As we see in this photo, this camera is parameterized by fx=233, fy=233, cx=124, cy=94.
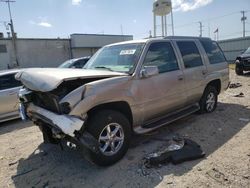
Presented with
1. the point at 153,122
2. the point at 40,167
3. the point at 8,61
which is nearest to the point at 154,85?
the point at 153,122

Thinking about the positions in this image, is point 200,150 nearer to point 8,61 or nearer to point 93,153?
point 93,153

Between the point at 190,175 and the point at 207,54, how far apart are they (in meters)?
3.53

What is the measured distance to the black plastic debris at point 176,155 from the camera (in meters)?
3.58

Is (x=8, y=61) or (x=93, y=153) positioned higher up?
(x=8, y=61)

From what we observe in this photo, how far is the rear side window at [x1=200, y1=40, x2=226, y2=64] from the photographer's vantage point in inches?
232

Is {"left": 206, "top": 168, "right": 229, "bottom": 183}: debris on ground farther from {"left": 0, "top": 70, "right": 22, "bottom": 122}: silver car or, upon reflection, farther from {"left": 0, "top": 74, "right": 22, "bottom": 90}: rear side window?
{"left": 0, "top": 74, "right": 22, "bottom": 90}: rear side window

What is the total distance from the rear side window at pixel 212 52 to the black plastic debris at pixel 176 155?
2830mm

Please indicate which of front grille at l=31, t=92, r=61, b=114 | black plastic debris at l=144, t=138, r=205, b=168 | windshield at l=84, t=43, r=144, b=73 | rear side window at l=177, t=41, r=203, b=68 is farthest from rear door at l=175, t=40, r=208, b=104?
front grille at l=31, t=92, r=61, b=114

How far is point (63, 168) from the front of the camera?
375 cm

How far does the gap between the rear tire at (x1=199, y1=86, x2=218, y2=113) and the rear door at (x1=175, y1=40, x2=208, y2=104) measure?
295 millimetres

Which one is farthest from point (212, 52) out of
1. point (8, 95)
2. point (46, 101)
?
point (8, 95)

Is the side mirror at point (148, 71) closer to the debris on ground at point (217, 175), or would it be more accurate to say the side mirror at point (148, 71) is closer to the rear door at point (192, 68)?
the rear door at point (192, 68)

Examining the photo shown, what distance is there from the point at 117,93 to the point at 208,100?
3.39 meters

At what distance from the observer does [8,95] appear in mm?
6574
